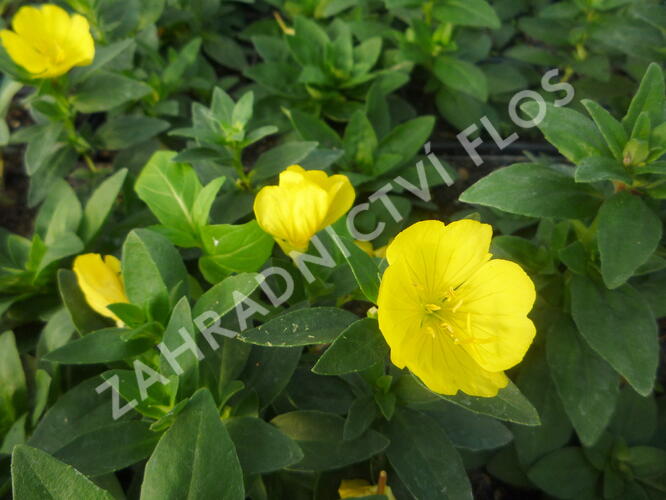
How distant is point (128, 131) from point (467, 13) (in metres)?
1.04

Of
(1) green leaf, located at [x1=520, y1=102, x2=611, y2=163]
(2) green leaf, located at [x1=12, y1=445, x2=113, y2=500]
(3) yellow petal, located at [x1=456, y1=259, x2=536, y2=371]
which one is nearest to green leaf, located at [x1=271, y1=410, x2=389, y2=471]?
(3) yellow petal, located at [x1=456, y1=259, x2=536, y2=371]

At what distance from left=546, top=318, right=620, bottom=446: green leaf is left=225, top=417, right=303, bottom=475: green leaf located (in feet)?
2.03

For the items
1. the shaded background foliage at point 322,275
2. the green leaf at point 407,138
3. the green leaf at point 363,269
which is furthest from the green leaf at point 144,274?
the green leaf at point 407,138

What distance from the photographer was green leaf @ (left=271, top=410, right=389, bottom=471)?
1.02 metres

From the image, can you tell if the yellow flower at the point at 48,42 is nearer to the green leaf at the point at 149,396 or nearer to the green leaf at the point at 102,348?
the green leaf at the point at 102,348

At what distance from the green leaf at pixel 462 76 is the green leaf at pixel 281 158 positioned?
64 cm

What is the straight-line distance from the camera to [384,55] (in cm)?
197

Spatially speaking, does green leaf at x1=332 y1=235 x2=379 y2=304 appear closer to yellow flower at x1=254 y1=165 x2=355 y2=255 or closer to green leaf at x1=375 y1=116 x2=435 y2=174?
yellow flower at x1=254 y1=165 x2=355 y2=255

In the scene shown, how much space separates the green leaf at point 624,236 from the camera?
0.98 m

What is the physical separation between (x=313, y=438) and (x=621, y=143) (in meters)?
0.78

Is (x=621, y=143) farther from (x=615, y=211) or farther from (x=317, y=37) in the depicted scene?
(x=317, y=37)

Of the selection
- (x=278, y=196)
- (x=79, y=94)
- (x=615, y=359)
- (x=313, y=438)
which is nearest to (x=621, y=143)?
(x=615, y=359)

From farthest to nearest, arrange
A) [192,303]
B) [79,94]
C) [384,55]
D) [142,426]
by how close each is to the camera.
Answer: [384,55], [79,94], [192,303], [142,426]

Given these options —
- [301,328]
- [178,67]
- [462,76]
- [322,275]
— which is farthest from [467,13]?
[301,328]
